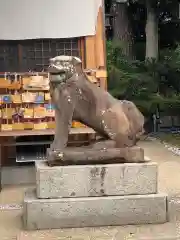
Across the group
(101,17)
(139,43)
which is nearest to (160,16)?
(139,43)

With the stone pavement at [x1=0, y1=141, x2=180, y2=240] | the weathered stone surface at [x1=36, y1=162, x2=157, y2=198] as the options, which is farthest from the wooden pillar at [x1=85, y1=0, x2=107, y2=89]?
the weathered stone surface at [x1=36, y1=162, x2=157, y2=198]

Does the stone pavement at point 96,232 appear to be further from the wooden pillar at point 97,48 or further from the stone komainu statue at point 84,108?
the wooden pillar at point 97,48

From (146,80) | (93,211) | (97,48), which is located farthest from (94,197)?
(146,80)

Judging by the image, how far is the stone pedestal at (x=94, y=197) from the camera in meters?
5.70

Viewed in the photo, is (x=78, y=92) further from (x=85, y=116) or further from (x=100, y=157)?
(x=100, y=157)

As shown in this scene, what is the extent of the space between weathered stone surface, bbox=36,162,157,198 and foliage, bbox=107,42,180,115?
1038 cm

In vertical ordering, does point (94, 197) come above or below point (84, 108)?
below

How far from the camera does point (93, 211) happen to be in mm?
5738

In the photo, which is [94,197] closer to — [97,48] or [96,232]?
[96,232]

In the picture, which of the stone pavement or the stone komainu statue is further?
the stone komainu statue

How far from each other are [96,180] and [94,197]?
0.20 metres

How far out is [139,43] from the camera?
2269 centimetres

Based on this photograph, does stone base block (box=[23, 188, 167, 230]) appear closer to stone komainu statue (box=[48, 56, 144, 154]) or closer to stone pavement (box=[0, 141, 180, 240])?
stone pavement (box=[0, 141, 180, 240])

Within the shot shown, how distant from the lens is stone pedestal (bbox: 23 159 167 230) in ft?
18.7
